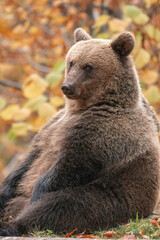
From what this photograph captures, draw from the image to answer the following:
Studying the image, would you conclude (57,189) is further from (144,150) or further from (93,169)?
(144,150)

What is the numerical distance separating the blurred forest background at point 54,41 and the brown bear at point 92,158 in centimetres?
108

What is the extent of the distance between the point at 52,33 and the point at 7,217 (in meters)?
9.70

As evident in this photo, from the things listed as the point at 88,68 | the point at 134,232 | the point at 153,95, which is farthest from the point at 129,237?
the point at 153,95

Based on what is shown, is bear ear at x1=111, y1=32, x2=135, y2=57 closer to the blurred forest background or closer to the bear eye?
the bear eye

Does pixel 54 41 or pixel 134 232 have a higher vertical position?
pixel 54 41

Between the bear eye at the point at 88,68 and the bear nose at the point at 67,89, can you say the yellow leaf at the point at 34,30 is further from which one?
the bear nose at the point at 67,89

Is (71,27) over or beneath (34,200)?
over

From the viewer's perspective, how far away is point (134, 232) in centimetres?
505

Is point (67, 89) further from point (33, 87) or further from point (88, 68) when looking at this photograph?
point (33, 87)

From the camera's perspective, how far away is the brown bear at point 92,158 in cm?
546

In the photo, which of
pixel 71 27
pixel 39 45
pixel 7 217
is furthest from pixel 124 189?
pixel 39 45

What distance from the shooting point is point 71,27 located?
13.8 meters

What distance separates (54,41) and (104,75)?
28.0ft

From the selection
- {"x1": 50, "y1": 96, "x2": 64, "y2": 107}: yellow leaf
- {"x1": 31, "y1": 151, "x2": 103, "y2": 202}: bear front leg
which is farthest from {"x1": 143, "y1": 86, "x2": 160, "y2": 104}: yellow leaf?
{"x1": 31, "y1": 151, "x2": 103, "y2": 202}: bear front leg
